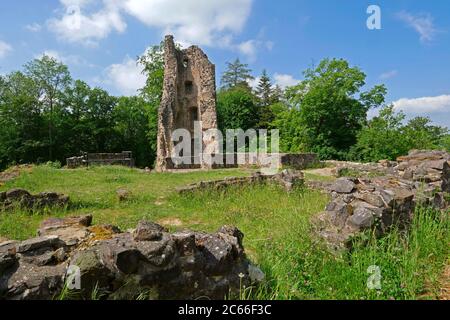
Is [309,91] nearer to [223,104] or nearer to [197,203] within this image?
[223,104]

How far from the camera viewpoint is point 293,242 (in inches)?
170

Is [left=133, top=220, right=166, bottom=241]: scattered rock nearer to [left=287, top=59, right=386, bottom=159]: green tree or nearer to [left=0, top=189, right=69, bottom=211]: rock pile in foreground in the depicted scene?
[left=0, top=189, right=69, bottom=211]: rock pile in foreground

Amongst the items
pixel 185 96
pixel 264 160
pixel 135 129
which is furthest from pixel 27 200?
pixel 135 129

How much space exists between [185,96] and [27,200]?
19.4m

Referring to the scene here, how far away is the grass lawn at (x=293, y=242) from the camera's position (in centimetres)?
335

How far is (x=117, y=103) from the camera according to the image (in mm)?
43219

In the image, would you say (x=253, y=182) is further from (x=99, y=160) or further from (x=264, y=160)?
(x=99, y=160)

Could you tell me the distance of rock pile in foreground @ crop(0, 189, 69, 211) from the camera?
296 inches

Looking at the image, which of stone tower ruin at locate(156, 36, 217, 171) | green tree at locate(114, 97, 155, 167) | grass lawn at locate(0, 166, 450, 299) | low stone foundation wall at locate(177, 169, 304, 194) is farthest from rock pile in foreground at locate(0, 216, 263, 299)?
green tree at locate(114, 97, 155, 167)

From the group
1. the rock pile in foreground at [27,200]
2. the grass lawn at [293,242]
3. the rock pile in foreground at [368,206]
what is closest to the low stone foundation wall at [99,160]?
the grass lawn at [293,242]

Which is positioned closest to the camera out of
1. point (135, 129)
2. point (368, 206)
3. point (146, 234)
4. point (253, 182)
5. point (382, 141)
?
point (146, 234)

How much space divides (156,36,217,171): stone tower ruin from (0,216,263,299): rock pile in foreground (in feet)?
63.5

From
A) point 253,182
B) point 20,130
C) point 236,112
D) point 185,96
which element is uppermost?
point 236,112
